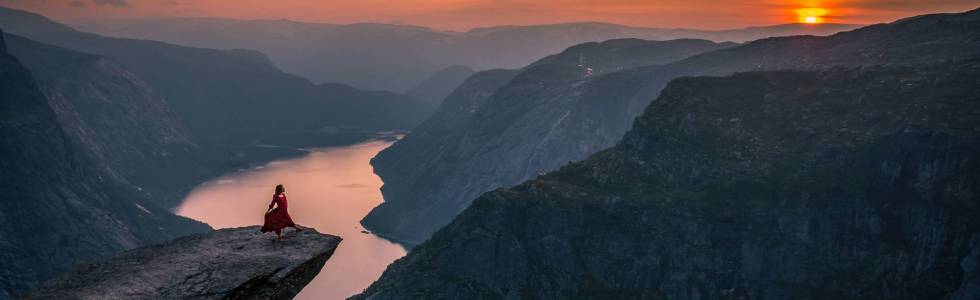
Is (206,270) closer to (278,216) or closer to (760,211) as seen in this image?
(278,216)

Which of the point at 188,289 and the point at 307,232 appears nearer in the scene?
the point at 188,289

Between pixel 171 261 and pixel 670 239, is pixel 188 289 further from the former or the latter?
pixel 670 239

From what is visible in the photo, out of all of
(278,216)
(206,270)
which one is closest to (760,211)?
(278,216)

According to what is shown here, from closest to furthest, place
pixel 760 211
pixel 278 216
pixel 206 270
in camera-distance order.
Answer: pixel 206 270, pixel 278 216, pixel 760 211

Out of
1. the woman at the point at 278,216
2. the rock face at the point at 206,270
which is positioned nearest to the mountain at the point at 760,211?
the rock face at the point at 206,270

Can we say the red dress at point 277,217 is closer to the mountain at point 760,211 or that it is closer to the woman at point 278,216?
the woman at point 278,216

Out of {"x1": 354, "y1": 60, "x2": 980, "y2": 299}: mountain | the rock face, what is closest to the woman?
the rock face

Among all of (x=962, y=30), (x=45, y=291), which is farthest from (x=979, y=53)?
(x=45, y=291)
